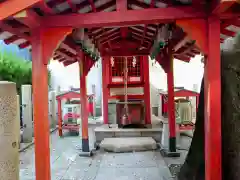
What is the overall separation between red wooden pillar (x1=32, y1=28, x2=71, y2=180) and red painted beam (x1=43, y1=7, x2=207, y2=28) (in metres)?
0.14

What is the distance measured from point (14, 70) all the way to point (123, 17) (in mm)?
9185

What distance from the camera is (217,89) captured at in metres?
4.11

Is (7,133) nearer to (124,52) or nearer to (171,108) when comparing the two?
(171,108)

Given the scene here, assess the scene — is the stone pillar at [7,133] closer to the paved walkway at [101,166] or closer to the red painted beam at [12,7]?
the red painted beam at [12,7]

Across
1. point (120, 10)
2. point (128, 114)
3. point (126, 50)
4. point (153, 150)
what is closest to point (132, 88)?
point (128, 114)

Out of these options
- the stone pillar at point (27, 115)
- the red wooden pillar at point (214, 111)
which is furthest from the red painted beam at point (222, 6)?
the stone pillar at point (27, 115)

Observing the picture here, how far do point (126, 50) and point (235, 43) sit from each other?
4.94m

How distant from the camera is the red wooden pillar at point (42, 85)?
4.26 metres

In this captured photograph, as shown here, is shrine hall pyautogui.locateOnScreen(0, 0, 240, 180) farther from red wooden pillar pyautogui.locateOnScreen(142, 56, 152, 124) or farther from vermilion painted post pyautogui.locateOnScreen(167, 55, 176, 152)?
red wooden pillar pyautogui.locateOnScreen(142, 56, 152, 124)

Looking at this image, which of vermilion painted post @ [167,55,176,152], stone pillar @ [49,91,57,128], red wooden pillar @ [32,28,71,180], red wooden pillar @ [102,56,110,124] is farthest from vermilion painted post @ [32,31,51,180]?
stone pillar @ [49,91,57,128]

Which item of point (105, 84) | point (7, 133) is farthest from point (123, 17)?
point (105, 84)

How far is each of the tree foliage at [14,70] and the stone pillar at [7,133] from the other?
7.74m

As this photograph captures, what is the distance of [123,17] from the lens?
4145 mm

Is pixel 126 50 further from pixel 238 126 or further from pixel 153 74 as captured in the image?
pixel 238 126
